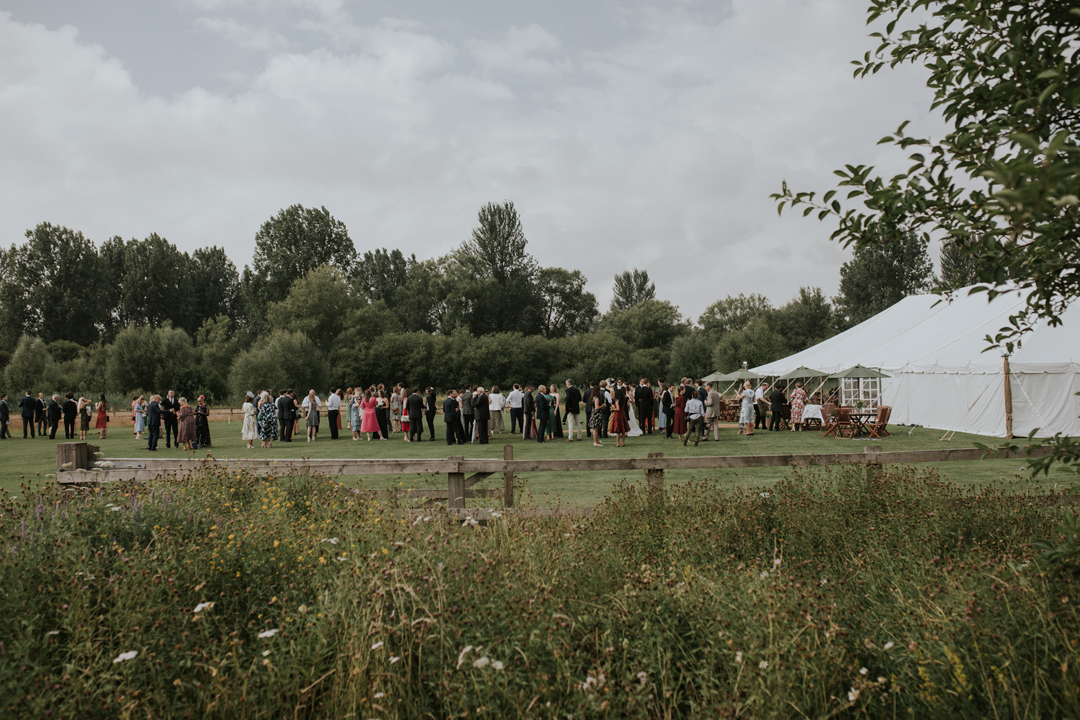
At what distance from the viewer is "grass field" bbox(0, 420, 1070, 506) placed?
35.6ft

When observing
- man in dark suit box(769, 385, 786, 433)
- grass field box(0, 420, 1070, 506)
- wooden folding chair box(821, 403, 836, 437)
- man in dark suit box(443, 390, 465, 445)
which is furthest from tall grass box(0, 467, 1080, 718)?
man in dark suit box(769, 385, 786, 433)

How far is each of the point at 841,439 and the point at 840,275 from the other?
156 ft

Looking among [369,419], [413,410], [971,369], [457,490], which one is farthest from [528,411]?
[457,490]

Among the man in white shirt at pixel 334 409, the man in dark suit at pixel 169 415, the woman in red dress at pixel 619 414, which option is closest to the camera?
the woman in red dress at pixel 619 414

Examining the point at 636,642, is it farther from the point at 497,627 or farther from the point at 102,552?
the point at 102,552

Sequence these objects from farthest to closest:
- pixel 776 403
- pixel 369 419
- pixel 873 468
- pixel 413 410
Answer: pixel 776 403
pixel 369 419
pixel 413 410
pixel 873 468

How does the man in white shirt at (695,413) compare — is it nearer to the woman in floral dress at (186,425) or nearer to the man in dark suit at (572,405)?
the man in dark suit at (572,405)

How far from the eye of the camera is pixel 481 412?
19781mm

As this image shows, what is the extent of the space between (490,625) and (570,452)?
13157 millimetres

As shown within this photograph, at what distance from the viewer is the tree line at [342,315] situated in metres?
49.0

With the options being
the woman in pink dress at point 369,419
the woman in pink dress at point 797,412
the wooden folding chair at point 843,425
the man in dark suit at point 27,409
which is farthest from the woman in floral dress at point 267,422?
the woman in pink dress at point 797,412

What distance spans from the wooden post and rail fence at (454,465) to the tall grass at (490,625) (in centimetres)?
133

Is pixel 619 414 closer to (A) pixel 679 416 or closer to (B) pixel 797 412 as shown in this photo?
(A) pixel 679 416

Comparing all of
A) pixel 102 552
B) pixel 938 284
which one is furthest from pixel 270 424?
pixel 938 284
